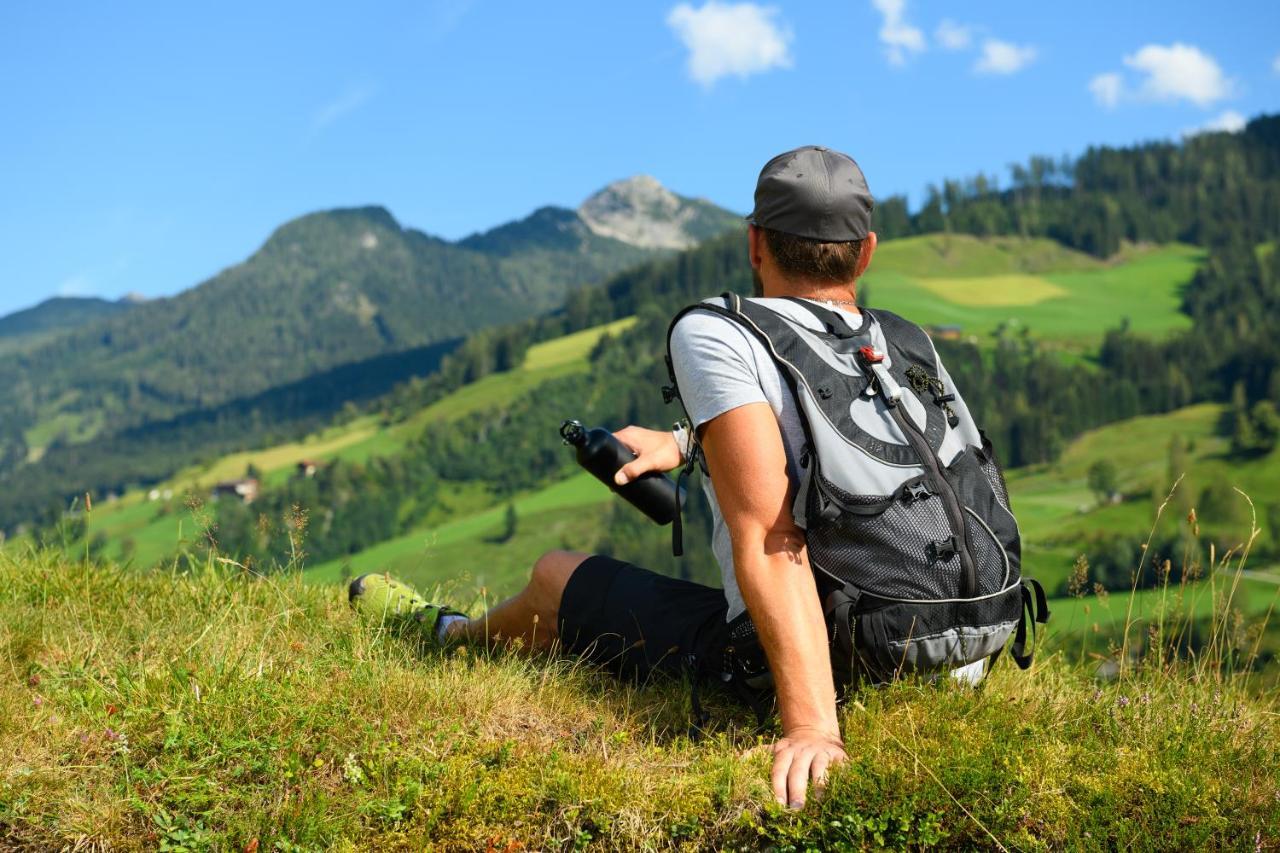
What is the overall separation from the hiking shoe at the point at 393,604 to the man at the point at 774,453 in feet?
4.08

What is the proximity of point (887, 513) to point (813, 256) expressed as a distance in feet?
2.99

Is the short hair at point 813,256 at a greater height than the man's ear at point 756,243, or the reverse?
the man's ear at point 756,243

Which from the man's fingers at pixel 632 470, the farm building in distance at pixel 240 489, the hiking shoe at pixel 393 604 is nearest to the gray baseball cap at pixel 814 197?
the man's fingers at pixel 632 470

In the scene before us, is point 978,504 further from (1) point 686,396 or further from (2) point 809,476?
(1) point 686,396

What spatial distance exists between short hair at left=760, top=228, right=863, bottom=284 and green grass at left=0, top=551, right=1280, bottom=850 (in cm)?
145

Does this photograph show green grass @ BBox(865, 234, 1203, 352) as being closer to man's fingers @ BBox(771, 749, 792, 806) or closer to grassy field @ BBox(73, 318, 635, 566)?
grassy field @ BBox(73, 318, 635, 566)

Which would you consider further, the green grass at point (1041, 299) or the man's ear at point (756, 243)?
the green grass at point (1041, 299)

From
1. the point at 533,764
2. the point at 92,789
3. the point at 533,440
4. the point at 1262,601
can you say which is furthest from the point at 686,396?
the point at 533,440

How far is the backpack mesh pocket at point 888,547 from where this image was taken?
330 centimetres

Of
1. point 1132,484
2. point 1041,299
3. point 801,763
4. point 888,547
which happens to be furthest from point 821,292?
point 1041,299

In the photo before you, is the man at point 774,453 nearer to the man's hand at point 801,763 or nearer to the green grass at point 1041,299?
the man's hand at point 801,763

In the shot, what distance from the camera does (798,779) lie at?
3.19 m

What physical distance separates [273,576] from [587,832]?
294 cm

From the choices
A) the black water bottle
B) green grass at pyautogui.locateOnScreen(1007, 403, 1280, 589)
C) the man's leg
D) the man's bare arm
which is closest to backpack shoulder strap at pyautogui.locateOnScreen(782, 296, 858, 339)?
the man's bare arm
